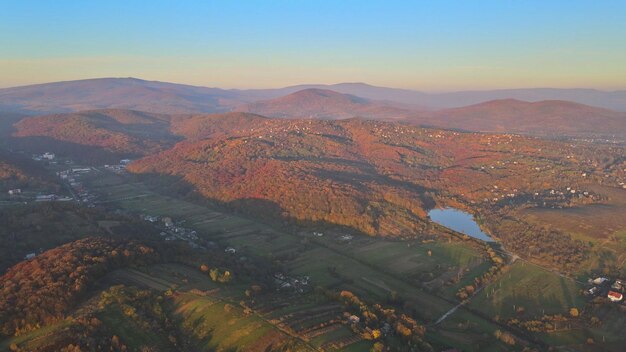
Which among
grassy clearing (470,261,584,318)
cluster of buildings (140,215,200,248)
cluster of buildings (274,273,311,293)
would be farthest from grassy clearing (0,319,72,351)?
grassy clearing (470,261,584,318)

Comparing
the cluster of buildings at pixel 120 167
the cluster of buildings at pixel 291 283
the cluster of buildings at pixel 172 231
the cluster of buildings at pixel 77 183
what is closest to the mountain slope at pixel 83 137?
the cluster of buildings at pixel 120 167

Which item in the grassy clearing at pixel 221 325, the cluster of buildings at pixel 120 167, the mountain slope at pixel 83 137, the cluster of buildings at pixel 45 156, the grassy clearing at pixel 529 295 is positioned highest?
the mountain slope at pixel 83 137

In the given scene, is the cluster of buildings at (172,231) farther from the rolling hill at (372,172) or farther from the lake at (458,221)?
the lake at (458,221)

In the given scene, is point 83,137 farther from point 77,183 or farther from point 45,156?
point 77,183

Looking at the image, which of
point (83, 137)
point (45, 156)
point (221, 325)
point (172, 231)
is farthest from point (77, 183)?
point (221, 325)

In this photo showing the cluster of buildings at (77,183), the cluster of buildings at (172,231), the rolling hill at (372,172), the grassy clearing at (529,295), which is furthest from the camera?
the cluster of buildings at (77,183)

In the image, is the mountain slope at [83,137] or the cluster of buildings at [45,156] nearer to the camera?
the cluster of buildings at [45,156]
